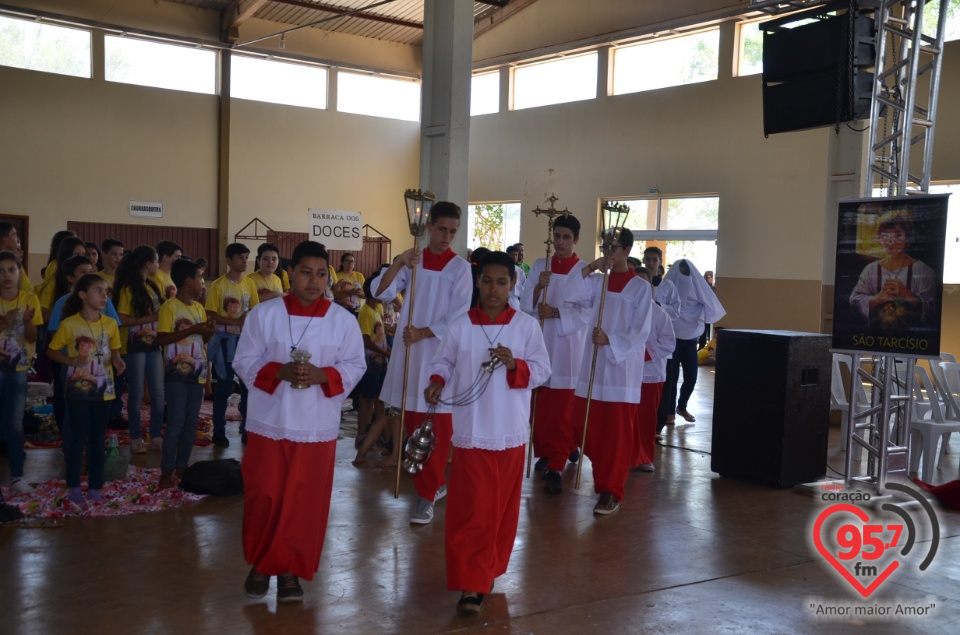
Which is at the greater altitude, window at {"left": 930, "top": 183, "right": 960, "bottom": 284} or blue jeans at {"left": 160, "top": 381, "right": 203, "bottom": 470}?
window at {"left": 930, "top": 183, "right": 960, "bottom": 284}

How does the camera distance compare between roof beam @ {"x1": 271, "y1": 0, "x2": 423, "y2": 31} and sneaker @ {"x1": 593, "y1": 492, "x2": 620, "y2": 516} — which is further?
roof beam @ {"x1": 271, "y1": 0, "x2": 423, "y2": 31}

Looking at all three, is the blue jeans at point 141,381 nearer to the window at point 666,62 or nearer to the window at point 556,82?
the window at point 666,62

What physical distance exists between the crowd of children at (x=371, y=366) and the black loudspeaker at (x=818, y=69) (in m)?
1.98

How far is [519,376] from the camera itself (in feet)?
13.7

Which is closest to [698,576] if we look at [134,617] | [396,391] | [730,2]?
Result: [396,391]

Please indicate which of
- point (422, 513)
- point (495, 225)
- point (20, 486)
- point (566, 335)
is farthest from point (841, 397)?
point (495, 225)

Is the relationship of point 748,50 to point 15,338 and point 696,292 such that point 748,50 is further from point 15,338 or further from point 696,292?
point 15,338

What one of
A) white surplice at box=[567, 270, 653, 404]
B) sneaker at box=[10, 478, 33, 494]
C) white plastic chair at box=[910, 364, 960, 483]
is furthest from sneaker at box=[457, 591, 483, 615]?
white plastic chair at box=[910, 364, 960, 483]

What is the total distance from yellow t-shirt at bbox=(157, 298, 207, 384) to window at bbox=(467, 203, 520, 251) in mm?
13639

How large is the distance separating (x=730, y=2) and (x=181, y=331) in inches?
491

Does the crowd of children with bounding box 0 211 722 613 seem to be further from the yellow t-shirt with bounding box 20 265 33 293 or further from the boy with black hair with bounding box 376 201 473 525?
the yellow t-shirt with bounding box 20 265 33 293

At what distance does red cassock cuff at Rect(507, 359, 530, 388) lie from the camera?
4.18m

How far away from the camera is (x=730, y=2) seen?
15219 mm

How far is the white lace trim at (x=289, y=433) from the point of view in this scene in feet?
13.1
